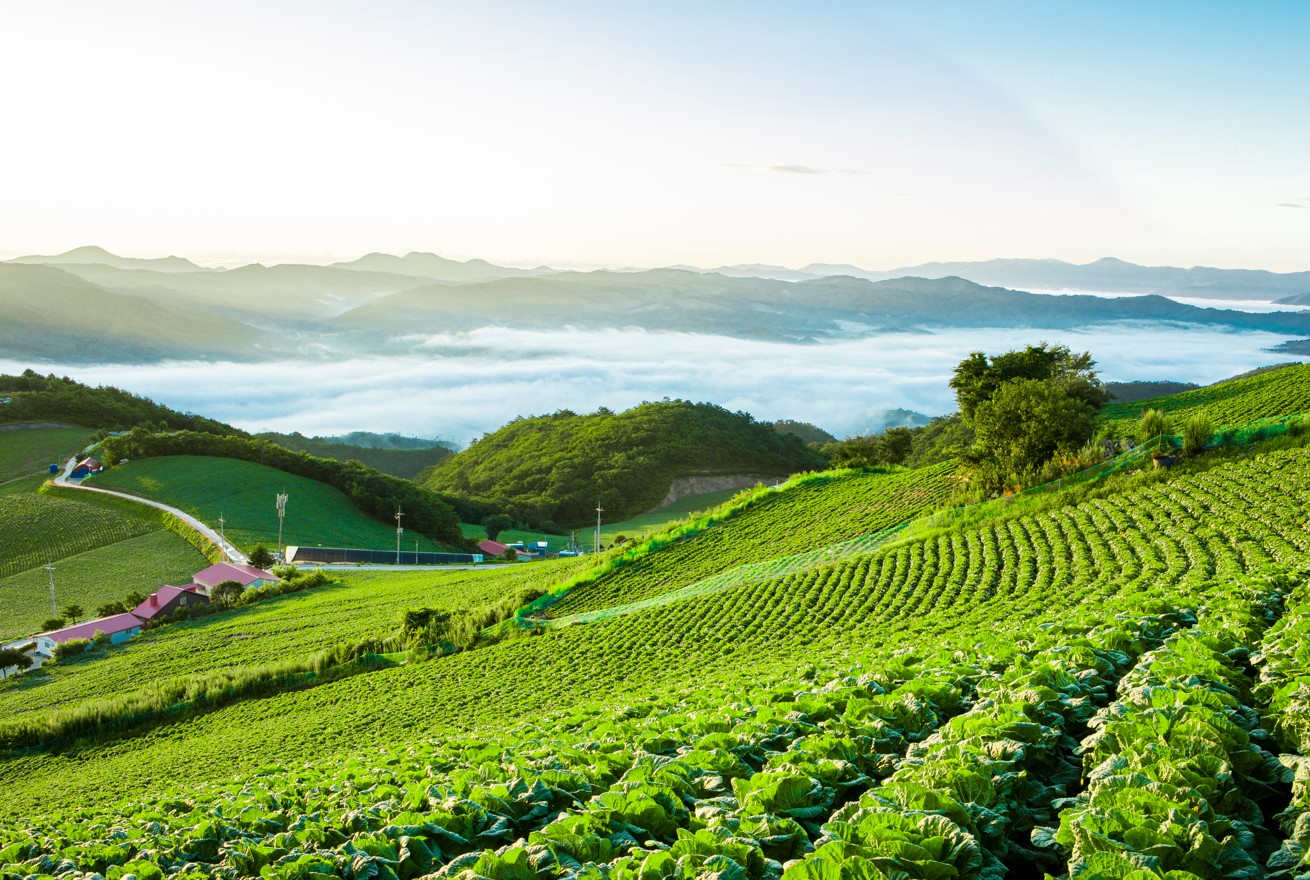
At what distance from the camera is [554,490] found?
4254 inches

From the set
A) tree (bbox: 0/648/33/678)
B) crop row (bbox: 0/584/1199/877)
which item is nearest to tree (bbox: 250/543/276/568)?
tree (bbox: 0/648/33/678)

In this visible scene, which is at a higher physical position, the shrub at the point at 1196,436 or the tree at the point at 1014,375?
the tree at the point at 1014,375

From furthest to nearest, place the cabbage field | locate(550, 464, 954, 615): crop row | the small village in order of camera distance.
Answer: the small village, locate(550, 464, 954, 615): crop row, the cabbage field

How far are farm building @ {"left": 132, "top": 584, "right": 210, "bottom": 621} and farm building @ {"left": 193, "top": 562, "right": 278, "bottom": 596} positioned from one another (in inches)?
60.3

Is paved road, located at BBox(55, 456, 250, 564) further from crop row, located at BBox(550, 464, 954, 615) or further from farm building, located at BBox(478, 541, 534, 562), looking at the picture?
crop row, located at BBox(550, 464, 954, 615)

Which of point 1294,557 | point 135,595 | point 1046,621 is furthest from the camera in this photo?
point 135,595

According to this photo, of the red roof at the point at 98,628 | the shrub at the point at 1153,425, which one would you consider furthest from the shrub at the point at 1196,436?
the red roof at the point at 98,628

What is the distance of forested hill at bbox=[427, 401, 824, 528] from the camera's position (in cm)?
10556

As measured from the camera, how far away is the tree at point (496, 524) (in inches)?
3629

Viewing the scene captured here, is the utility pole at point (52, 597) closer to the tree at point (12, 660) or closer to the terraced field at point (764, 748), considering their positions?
the tree at point (12, 660)

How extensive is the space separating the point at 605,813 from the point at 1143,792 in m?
3.05

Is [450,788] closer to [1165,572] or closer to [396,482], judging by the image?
[1165,572]

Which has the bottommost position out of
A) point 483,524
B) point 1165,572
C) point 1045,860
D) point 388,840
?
point 483,524

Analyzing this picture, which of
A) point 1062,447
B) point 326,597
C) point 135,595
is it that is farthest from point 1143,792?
point 135,595
